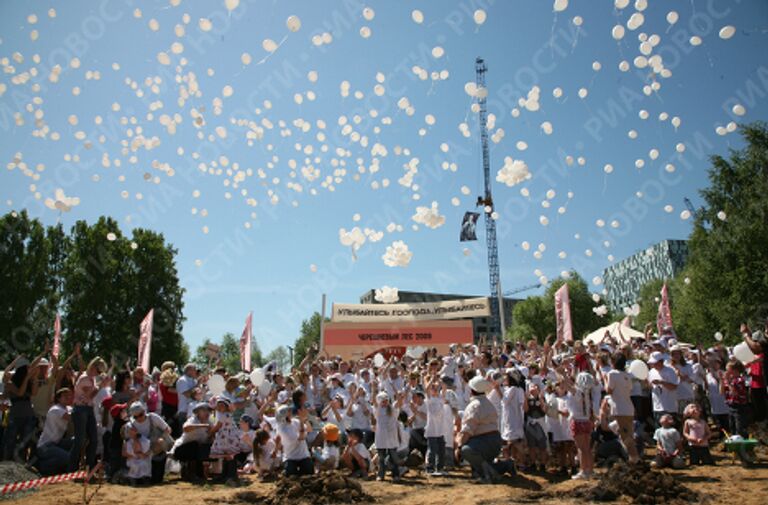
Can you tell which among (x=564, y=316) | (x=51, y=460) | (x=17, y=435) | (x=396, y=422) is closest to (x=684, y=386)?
(x=396, y=422)

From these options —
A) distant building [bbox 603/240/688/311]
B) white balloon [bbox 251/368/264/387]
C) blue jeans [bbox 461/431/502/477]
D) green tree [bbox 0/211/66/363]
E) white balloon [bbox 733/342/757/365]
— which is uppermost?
distant building [bbox 603/240/688/311]

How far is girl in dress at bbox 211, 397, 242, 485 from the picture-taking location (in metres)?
9.48

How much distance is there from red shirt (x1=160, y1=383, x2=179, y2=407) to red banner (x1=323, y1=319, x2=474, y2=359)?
16.2 m

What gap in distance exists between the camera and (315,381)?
13438 mm

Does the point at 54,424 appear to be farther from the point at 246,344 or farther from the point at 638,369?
the point at 246,344

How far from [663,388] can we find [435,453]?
14.5 feet

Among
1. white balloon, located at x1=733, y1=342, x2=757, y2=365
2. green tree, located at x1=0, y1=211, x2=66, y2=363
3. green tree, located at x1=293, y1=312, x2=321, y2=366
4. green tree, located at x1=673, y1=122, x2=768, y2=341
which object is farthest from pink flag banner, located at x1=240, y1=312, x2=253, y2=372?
green tree, located at x1=293, y1=312, x2=321, y2=366

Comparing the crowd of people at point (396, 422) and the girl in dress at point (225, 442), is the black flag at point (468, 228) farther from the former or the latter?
the girl in dress at point (225, 442)

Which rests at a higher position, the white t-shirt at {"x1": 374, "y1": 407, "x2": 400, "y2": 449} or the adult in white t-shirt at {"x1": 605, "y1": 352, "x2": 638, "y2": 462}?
the adult in white t-shirt at {"x1": 605, "y1": 352, "x2": 638, "y2": 462}

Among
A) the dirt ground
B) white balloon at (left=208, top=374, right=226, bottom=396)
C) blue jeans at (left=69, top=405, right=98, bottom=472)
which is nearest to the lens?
the dirt ground

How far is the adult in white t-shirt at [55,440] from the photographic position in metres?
9.15

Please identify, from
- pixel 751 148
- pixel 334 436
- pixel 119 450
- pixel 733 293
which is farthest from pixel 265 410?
pixel 751 148

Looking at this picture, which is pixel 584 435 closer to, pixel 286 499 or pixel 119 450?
pixel 286 499

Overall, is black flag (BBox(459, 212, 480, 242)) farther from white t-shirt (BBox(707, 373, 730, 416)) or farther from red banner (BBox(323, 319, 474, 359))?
white t-shirt (BBox(707, 373, 730, 416))
